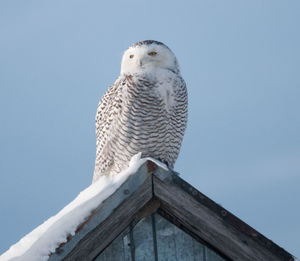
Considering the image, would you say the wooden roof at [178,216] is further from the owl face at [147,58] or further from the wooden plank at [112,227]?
the owl face at [147,58]

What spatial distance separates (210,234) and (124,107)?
85.9 inches

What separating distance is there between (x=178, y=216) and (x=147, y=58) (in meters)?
2.35

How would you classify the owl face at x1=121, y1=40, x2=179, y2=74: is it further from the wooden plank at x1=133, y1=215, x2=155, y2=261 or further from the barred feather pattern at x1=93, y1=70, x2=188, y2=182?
the wooden plank at x1=133, y1=215, x2=155, y2=261

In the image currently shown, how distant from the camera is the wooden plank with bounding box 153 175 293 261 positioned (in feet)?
8.83

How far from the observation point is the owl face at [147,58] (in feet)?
15.8

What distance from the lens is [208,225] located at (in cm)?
272

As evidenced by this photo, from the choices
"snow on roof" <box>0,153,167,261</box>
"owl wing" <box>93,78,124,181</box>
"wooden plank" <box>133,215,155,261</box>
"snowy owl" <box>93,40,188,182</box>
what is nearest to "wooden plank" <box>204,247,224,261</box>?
"wooden plank" <box>133,215,155,261</box>

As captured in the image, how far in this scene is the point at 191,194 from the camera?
8.81ft

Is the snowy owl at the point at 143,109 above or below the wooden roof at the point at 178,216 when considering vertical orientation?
above

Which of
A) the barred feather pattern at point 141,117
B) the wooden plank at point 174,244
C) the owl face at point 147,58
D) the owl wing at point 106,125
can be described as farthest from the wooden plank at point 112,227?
the owl face at point 147,58

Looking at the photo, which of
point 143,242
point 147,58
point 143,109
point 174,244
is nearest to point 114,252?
point 143,242

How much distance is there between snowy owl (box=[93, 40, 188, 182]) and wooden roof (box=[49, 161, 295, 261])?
1.98m

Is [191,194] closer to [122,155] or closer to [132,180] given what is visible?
[132,180]

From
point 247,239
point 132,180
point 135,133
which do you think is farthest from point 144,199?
point 135,133
